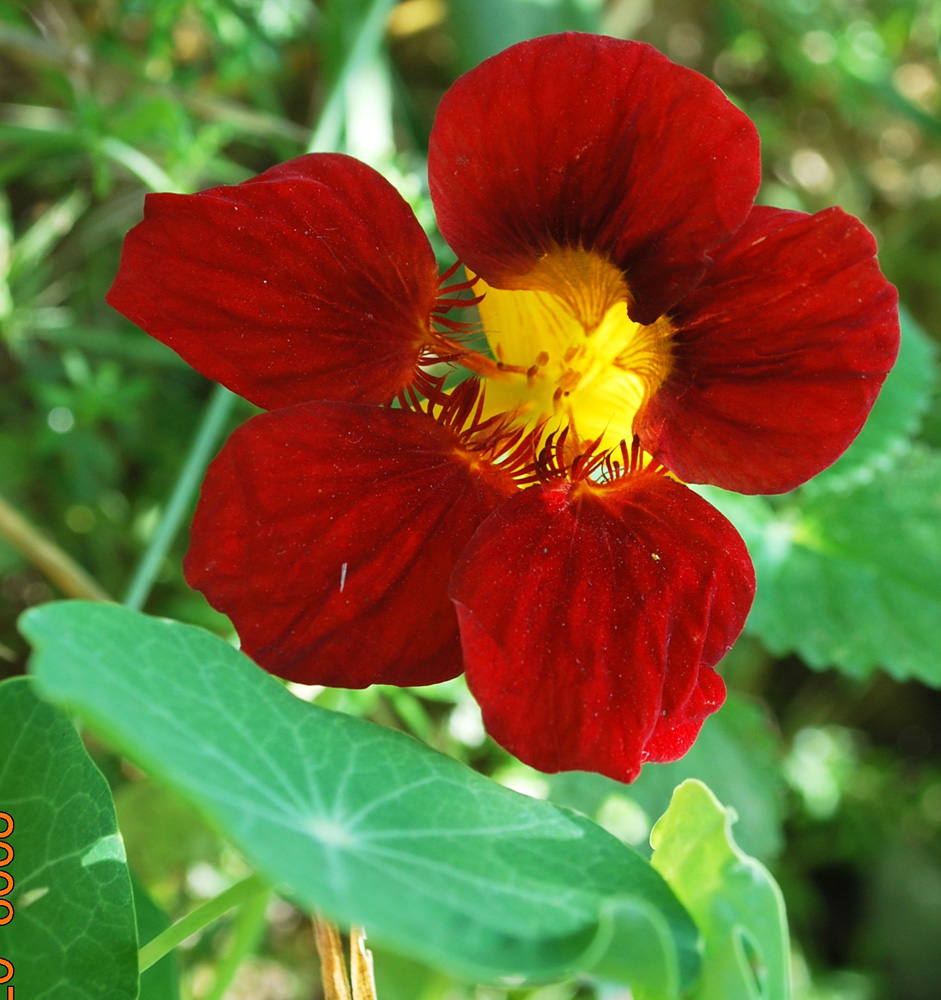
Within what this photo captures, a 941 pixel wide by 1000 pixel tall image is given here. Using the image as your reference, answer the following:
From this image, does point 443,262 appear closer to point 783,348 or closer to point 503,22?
point 503,22

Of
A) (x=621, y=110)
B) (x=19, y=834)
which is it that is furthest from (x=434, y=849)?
(x=621, y=110)

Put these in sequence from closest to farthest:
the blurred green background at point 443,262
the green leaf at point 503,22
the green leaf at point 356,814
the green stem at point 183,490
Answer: the green leaf at point 356,814
the green stem at point 183,490
the blurred green background at point 443,262
the green leaf at point 503,22

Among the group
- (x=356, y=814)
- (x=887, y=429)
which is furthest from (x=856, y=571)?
(x=356, y=814)

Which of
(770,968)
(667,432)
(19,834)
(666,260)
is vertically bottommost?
(19,834)

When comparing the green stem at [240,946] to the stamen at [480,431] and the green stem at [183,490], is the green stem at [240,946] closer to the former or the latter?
the green stem at [183,490]

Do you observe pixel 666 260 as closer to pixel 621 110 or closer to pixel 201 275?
pixel 621 110

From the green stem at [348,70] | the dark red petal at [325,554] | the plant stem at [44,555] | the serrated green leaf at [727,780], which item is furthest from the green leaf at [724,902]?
the green stem at [348,70]

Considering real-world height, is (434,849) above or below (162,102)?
below
